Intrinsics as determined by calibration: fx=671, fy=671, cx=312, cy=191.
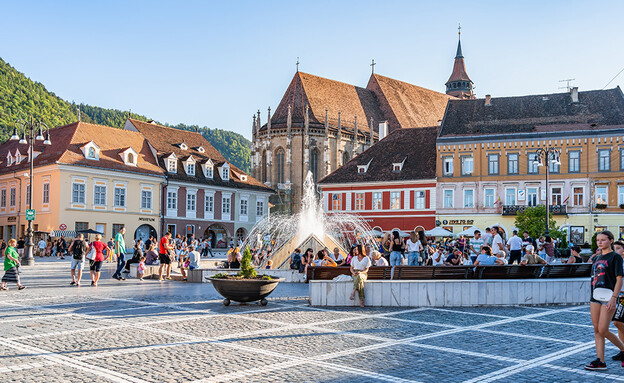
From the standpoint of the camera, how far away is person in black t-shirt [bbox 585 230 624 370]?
8.49 meters

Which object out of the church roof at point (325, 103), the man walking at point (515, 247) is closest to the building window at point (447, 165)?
the church roof at point (325, 103)

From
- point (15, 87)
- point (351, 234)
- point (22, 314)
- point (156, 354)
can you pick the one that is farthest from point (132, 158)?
point (156, 354)

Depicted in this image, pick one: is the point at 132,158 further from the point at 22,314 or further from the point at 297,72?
the point at 22,314

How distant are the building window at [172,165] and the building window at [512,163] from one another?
86.3 ft

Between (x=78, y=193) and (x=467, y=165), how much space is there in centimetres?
2831

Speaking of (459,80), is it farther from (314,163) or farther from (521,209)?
(521,209)

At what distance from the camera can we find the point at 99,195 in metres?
48.8

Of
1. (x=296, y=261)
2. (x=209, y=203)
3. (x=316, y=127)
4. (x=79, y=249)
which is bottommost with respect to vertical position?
(x=296, y=261)

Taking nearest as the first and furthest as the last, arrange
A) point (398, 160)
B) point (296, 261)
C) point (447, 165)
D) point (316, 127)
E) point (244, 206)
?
point (296, 261), point (447, 165), point (398, 160), point (244, 206), point (316, 127)

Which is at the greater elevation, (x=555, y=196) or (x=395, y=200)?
(x=555, y=196)

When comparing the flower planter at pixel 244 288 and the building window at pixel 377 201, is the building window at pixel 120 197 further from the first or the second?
the flower planter at pixel 244 288

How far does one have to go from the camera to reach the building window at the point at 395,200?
52344mm

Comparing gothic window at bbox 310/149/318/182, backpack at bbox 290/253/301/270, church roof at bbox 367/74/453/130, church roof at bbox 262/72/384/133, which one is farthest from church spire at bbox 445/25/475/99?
backpack at bbox 290/253/301/270

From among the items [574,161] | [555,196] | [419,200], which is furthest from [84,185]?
[574,161]
